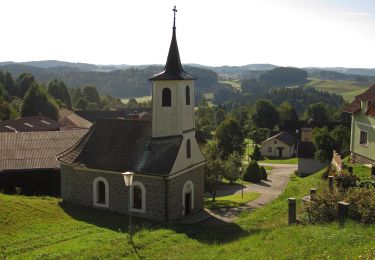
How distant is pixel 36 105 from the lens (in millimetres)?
78375

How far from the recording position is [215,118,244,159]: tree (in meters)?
60.4

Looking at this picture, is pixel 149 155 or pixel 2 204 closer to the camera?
pixel 2 204

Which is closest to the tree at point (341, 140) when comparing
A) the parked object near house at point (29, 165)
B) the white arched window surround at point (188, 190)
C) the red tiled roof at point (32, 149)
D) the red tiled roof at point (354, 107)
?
the red tiled roof at point (354, 107)

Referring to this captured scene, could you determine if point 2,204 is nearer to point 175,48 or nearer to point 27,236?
point 27,236

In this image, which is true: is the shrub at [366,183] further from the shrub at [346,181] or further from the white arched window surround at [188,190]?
the white arched window surround at [188,190]

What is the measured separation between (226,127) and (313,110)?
5683cm

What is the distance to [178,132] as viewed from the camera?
967 inches

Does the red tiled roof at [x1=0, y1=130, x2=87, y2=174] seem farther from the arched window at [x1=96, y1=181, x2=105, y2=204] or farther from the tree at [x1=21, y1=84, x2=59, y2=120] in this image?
the tree at [x1=21, y1=84, x2=59, y2=120]

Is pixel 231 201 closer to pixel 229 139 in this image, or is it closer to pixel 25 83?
pixel 229 139

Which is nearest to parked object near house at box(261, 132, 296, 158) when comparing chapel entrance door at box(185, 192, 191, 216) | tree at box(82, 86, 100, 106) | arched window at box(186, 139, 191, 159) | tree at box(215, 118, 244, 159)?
tree at box(215, 118, 244, 159)

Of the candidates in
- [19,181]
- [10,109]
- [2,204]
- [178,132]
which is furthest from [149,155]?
[10,109]

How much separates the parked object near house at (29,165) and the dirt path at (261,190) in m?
11.7

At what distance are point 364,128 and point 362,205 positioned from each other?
13891 millimetres

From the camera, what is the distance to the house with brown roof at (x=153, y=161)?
23.8 meters
